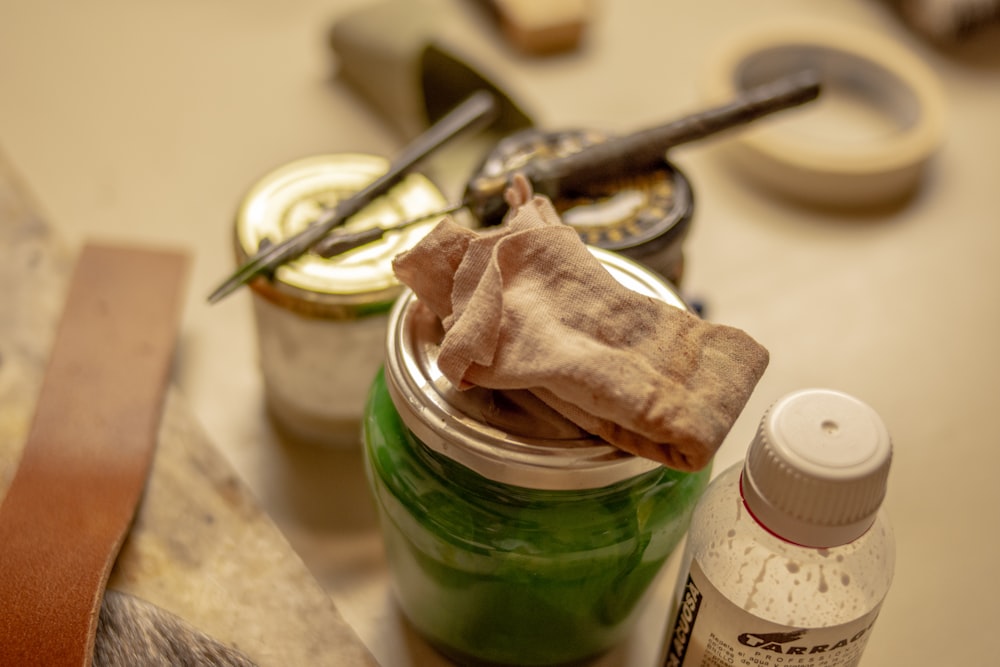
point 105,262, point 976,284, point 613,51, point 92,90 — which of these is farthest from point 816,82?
point 92,90

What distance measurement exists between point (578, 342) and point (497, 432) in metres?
0.06

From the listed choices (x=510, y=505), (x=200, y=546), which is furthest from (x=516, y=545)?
(x=200, y=546)

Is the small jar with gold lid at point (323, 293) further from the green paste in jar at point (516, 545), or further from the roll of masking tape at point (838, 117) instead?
the roll of masking tape at point (838, 117)

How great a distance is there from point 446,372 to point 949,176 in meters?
0.71

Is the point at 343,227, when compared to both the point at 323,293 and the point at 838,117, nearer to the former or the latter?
the point at 323,293

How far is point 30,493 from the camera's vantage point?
644 millimetres

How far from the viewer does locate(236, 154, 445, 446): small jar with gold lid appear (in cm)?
67

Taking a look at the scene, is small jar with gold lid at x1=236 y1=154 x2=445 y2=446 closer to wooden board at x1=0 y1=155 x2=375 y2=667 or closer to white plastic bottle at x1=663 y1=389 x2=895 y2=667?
wooden board at x1=0 y1=155 x2=375 y2=667

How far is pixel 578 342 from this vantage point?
1.65 ft

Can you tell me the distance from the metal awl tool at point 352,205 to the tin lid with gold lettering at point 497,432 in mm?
150

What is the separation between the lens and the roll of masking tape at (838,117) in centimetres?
96

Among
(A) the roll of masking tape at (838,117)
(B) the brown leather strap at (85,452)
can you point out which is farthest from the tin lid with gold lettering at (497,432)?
(A) the roll of masking tape at (838,117)

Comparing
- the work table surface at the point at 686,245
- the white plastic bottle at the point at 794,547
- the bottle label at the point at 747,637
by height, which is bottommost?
the work table surface at the point at 686,245

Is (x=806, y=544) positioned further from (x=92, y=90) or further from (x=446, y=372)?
(x=92, y=90)
